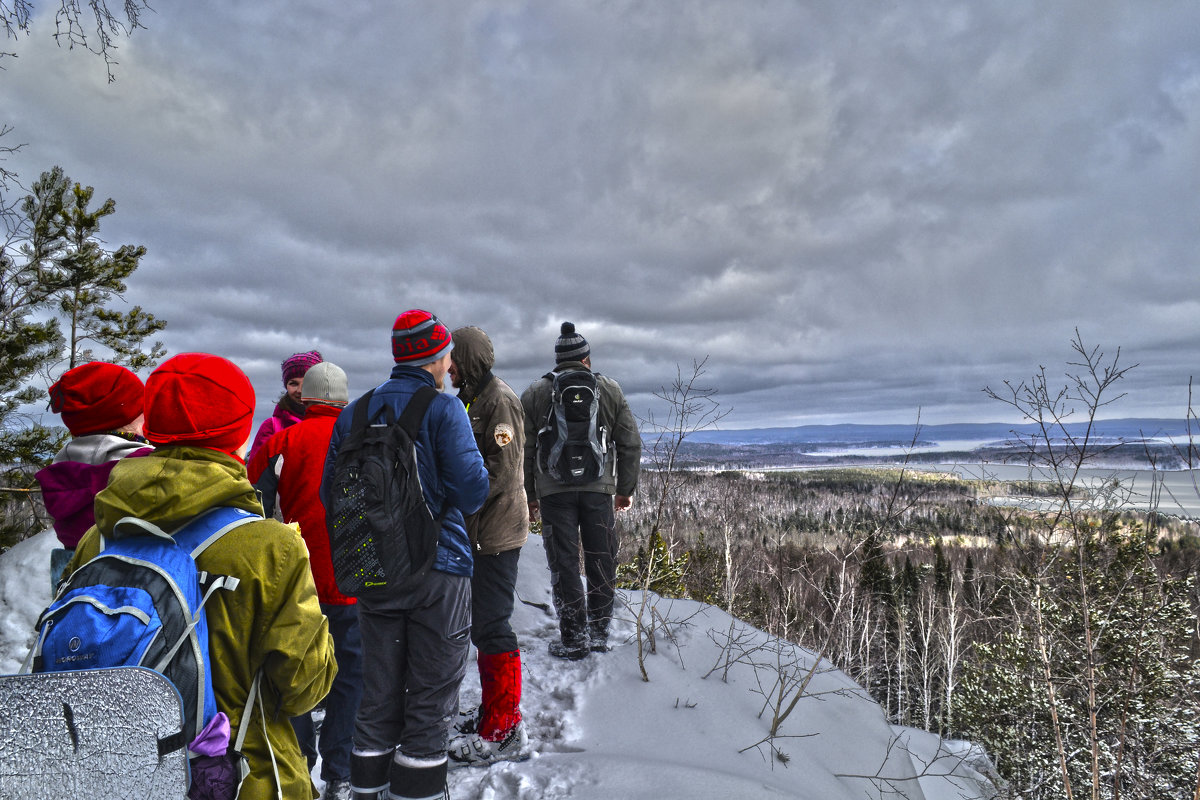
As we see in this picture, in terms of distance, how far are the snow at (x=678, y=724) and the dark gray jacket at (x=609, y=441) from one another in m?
1.27

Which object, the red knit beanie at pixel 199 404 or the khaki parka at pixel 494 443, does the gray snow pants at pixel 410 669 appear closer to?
the khaki parka at pixel 494 443

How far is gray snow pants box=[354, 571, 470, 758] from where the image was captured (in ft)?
8.05

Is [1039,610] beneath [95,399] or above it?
beneath

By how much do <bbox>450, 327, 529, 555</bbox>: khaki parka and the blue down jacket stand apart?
2.16 feet

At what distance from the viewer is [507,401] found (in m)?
Answer: 3.34

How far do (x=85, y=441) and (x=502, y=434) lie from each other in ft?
5.90

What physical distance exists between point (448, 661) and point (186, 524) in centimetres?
136

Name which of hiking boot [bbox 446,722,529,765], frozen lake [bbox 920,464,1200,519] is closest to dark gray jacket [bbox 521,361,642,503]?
hiking boot [bbox 446,722,529,765]

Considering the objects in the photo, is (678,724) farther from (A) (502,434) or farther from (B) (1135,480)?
(B) (1135,480)

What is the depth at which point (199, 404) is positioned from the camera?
1.55 m

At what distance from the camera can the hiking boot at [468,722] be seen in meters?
3.29

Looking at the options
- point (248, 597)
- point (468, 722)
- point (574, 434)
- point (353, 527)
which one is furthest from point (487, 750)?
point (248, 597)

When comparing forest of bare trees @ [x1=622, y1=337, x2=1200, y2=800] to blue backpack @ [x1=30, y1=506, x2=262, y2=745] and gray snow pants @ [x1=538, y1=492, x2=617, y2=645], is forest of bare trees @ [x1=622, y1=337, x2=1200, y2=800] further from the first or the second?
blue backpack @ [x1=30, y1=506, x2=262, y2=745]

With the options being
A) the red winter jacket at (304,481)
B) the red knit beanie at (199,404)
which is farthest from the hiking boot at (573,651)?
the red knit beanie at (199,404)
